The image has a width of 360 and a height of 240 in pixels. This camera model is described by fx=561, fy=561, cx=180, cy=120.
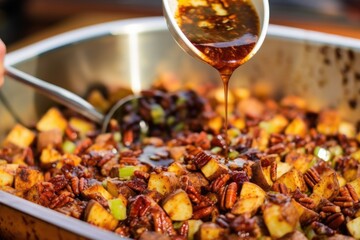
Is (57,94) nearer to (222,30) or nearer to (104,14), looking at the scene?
(222,30)

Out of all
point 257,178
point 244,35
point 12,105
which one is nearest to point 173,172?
point 257,178

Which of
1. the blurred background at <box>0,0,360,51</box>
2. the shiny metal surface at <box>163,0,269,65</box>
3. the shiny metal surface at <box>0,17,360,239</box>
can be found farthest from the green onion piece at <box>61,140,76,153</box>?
the blurred background at <box>0,0,360,51</box>

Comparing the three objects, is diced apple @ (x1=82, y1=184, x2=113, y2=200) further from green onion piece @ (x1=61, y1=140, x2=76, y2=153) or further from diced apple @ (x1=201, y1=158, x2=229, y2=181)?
green onion piece @ (x1=61, y1=140, x2=76, y2=153)

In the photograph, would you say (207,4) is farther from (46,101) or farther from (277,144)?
(46,101)

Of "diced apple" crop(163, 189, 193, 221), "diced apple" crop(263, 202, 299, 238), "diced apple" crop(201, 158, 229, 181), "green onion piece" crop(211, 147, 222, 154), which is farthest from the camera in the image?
"green onion piece" crop(211, 147, 222, 154)

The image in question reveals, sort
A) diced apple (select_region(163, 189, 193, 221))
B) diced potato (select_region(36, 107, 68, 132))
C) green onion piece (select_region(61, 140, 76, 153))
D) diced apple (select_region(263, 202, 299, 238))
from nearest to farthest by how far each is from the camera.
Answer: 1. diced apple (select_region(263, 202, 299, 238))
2. diced apple (select_region(163, 189, 193, 221))
3. green onion piece (select_region(61, 140, 76, 153))
4. diced potato (select_region(36, 107, 68, 132))

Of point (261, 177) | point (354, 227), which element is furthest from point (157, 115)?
point (354, 227)

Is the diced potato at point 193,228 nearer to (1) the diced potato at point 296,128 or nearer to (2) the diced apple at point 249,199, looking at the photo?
(2) the diced apple at point 249,199
